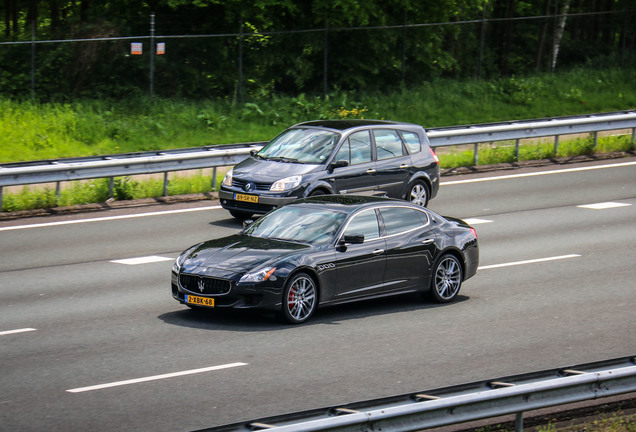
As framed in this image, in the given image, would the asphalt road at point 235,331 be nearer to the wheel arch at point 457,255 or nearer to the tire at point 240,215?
the tire at point 240,215

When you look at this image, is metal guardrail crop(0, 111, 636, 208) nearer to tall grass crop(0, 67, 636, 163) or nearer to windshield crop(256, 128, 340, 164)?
A: windshield crop(256, 128, 340, 164)

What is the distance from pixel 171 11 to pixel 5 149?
9.15 m

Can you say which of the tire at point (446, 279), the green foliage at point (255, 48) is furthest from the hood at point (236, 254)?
the green foliage at point (255, 48)

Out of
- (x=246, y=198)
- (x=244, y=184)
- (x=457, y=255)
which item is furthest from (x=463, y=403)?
(x=244, y=184)

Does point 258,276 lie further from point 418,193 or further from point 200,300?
point 418,193

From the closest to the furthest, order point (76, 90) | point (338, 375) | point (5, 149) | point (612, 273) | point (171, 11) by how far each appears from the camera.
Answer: point (338, 375)
point (612, 273)
point (5, 149)
point (76, 90)
point (171, 11)

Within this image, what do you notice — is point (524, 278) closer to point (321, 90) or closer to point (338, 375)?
point (338, 375)

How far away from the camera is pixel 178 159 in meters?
21.8

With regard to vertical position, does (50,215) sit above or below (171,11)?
below

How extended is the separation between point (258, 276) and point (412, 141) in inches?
354

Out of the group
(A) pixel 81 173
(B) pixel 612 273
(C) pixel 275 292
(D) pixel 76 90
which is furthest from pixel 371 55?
(C) pixel 275 292

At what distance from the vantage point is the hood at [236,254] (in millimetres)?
12219

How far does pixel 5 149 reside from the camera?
1004 inches

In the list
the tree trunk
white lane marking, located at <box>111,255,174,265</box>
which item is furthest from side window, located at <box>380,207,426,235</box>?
the tree trunk
